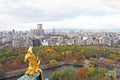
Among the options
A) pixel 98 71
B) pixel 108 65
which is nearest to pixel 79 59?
pixel 108 65

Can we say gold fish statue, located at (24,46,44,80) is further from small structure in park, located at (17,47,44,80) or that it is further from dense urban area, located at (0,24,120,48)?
dense urban area, located at (0,24,120,48)

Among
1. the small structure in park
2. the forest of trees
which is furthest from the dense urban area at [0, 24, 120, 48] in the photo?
the small structure in park

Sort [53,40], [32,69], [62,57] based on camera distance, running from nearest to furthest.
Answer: [32,69] < [62,57] < [53,40]

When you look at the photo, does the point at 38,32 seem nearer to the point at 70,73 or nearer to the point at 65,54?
the point at 65,54

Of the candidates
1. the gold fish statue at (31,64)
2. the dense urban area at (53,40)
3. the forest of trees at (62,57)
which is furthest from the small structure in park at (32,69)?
the dense urban area at (53,40)

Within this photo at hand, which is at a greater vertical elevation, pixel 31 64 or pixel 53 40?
pixel 31 64

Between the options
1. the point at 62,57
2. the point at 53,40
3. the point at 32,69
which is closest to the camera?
the point at 32,69

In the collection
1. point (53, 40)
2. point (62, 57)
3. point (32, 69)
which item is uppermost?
point (32, 69)

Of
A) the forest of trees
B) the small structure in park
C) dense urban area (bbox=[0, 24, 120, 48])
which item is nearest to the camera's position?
the small structure in park

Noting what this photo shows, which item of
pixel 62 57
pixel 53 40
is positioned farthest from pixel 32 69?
pixel 53 40

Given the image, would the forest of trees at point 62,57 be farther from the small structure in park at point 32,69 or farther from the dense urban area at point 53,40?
the small structure in park at point 32,69

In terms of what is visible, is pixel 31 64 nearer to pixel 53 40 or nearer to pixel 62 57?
pixel 62 57

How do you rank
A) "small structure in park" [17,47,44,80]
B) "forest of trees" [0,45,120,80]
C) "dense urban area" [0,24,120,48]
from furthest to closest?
"dense urban area" [0,24,120,48] → "forest of trees" [0,45,120,80] → "small structure in park" [17,47,44,80]
